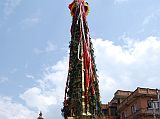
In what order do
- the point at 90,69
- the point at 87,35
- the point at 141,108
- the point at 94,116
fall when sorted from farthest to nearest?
the point at 141,108 → the point at 87,35 → the point at 90,69 → the point at 94,116

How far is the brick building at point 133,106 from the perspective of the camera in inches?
1715

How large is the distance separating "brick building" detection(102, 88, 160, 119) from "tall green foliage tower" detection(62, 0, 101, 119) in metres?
9.79

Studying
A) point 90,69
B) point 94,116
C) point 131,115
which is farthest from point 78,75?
point 131,115

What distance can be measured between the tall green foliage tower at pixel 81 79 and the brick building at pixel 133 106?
979 centimetres

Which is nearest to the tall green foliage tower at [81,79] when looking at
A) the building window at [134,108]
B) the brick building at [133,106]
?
the brick building at [133,106]

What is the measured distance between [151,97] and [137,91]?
230cm

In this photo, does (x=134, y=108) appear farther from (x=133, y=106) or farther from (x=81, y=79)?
(x=81, y=79)

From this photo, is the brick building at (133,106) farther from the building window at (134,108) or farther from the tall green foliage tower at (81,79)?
the tall green foliage tower at (81,79)

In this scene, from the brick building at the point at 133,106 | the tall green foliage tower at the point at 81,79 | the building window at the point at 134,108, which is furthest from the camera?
the building window at the point at 134,108

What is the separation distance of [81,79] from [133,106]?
1458 centimetres

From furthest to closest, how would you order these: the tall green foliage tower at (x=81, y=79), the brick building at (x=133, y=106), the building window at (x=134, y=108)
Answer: the building window at (x=134, y=108) → the brick building at (x=133, y=106) → the tall green foliage tower at (x=81, y=79)

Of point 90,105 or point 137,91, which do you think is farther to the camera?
point 137,91

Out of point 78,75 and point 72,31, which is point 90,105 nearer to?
point 78,75

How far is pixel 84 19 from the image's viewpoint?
39875 mm
